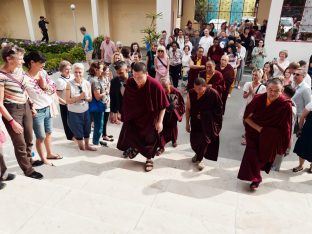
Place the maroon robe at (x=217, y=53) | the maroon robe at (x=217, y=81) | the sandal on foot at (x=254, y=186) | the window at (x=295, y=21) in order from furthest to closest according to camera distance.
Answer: the window at (x=295, y=21)
the maroon robe at (x=217, y=53)
the maroon robe at (x=217, y=81)
the sandal on foot at (x=254, y=186)

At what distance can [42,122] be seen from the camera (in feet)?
12.0

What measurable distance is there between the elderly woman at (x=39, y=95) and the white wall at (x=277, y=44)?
9.20 meters

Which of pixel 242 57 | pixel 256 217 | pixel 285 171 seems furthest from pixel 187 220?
pixel 242 57

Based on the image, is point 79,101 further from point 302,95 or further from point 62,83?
point 302,95

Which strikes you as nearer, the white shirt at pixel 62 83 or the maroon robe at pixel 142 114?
the maroon robe at pixel 142 114

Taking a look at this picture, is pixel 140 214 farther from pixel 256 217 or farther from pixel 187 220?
pixel 256 217

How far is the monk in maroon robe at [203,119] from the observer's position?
409 cm

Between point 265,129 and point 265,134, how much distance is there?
0.07 meters

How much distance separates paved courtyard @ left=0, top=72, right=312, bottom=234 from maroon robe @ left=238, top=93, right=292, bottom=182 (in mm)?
334

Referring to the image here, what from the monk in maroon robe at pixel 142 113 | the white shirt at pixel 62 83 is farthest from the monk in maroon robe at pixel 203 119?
the white shirt at pixel 62 83

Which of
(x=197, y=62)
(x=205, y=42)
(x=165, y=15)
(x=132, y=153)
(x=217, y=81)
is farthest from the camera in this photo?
(x=165, y=15)

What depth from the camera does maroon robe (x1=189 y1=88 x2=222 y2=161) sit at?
412 centimetres

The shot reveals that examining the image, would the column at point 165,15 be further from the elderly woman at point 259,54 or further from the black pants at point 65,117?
the black pants at point 65,117

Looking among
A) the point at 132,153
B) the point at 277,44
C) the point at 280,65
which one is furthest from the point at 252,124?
the point at 277,44
